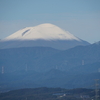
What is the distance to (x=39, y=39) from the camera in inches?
7490

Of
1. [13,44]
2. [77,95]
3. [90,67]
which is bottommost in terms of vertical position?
[77,95]

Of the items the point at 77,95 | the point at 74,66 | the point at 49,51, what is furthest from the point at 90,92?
the point at 49,51

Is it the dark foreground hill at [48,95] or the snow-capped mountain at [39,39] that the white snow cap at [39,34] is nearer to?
the snow-capped mountain at [39,39]

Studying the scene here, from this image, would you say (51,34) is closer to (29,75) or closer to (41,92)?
(29,75)

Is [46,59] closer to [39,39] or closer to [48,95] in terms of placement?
[39,39]

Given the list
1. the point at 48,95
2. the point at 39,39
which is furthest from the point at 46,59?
the point at 48,95

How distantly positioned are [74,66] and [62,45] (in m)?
19.9

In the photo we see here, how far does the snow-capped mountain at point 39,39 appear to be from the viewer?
7490 inches

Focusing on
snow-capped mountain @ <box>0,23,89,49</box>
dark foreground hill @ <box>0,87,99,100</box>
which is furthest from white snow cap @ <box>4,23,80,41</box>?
dark foreground hill @ <box>0,87,99,100</box>

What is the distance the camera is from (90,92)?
3046 inches

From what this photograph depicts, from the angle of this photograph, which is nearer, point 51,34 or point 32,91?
point 32,91

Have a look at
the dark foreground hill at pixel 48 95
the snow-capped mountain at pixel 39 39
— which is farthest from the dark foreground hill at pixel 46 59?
the dark foreground hill at pixel 48 95

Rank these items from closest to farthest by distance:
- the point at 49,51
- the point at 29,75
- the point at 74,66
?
the point at 29,75 → the point at 74,66 → the point at 49,51

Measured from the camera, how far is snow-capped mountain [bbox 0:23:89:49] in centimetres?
19025
